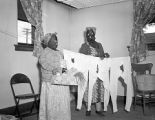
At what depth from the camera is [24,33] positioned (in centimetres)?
454

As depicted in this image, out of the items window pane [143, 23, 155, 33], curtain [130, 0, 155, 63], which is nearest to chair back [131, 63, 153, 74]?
curtain [130, 0, 155, 63]

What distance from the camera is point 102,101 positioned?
4.07 m

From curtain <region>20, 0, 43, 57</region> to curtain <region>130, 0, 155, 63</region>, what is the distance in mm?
2122

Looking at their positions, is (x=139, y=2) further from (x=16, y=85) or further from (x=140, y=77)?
(x=16, y=85)

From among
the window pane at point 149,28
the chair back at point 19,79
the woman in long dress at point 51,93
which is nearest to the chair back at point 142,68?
the window pane at point 149,28

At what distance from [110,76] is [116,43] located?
1.75m

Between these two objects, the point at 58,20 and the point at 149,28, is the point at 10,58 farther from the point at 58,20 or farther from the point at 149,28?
the point at 149,28

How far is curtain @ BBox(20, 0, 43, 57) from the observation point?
4327mm

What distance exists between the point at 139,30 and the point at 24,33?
8.40 ft

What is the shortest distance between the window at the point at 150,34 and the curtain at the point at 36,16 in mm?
2384

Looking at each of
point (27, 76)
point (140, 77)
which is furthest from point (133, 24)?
point (27, 76)

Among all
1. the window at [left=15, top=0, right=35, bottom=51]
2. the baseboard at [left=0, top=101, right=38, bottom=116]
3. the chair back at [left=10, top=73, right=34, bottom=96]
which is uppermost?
the window at [left=15, top=0, right=35, bottom=51]

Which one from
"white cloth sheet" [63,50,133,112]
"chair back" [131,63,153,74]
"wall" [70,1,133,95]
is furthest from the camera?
"wall" [70,1,133,95]

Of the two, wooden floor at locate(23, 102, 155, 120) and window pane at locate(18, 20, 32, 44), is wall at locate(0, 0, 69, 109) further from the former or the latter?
wooden floor at locate(23, 102, 155, 120)
